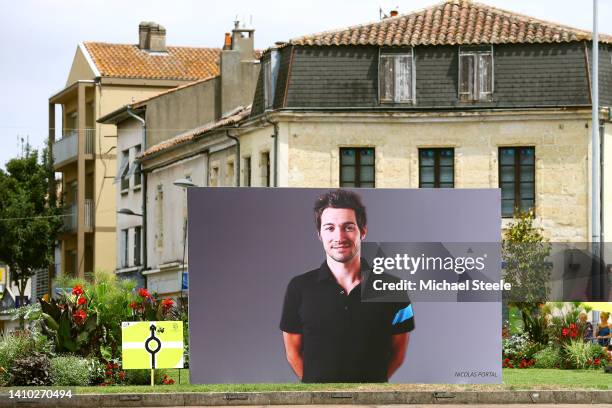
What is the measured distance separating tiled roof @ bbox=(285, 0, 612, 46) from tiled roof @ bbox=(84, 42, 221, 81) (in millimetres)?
21010

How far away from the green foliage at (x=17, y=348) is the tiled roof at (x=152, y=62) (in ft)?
131

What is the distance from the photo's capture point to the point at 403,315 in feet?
74.6

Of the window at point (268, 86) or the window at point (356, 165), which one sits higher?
the window at point (268, 86)

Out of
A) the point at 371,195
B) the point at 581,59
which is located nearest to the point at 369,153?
the point at 581,59

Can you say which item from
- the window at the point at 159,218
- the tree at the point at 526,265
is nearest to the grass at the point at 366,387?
the tree at the point at 526,265

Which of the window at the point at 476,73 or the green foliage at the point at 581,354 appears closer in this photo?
the green foliage at the point at 581,354

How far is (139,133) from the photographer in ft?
192

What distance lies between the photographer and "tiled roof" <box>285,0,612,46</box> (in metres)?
43.1

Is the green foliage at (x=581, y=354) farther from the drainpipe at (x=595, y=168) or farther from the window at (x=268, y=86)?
the window at (x=268, y=86)

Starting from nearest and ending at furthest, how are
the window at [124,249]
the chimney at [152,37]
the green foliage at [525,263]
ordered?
the green foliage at [525,263] < the window at [124,249] < the chimney at [152,37]

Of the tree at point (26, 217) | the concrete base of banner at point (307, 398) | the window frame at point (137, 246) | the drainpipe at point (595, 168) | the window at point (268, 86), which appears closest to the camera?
the concrete base of banner at point (307, 398)

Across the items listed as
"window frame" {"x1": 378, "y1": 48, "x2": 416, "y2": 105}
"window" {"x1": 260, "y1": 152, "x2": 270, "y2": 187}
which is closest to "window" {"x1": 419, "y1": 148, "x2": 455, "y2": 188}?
"window frame" {"x1": 378, "y1": 48, "x2": 416, "y2": 105}

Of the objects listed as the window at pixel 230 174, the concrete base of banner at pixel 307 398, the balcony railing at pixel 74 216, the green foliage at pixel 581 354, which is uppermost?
the window at pixel 230 174

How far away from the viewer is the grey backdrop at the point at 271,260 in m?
22.6
